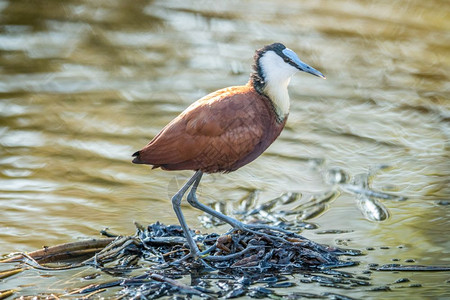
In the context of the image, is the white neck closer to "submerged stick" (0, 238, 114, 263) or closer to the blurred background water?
the blurred background water

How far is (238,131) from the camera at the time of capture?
6.11m

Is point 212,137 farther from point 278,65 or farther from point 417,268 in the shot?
point 417,268

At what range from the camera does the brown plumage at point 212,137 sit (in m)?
6.10

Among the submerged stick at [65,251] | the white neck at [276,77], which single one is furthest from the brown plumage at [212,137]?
the submerged stick at [65,251]

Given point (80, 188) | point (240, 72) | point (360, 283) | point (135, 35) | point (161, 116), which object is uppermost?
point (135, 35)

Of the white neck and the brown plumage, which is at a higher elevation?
the white neck

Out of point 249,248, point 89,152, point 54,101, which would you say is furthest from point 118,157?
point 249,248

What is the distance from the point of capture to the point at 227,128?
613 centimetres

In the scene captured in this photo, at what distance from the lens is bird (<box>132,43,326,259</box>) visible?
611 cm

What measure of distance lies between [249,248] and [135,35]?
23.1 feet

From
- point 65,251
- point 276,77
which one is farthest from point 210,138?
point 65,251

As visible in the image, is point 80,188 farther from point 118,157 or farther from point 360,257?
point 360,257

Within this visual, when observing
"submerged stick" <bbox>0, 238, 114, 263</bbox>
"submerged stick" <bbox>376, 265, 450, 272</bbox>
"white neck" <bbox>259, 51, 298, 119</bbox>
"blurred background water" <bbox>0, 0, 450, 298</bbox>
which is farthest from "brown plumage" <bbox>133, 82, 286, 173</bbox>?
"submerged stick" <bbox>376, 265, 450, 272</bbox>

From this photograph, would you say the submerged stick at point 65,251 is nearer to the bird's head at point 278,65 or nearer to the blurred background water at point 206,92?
the blurred background water at point 206,92
